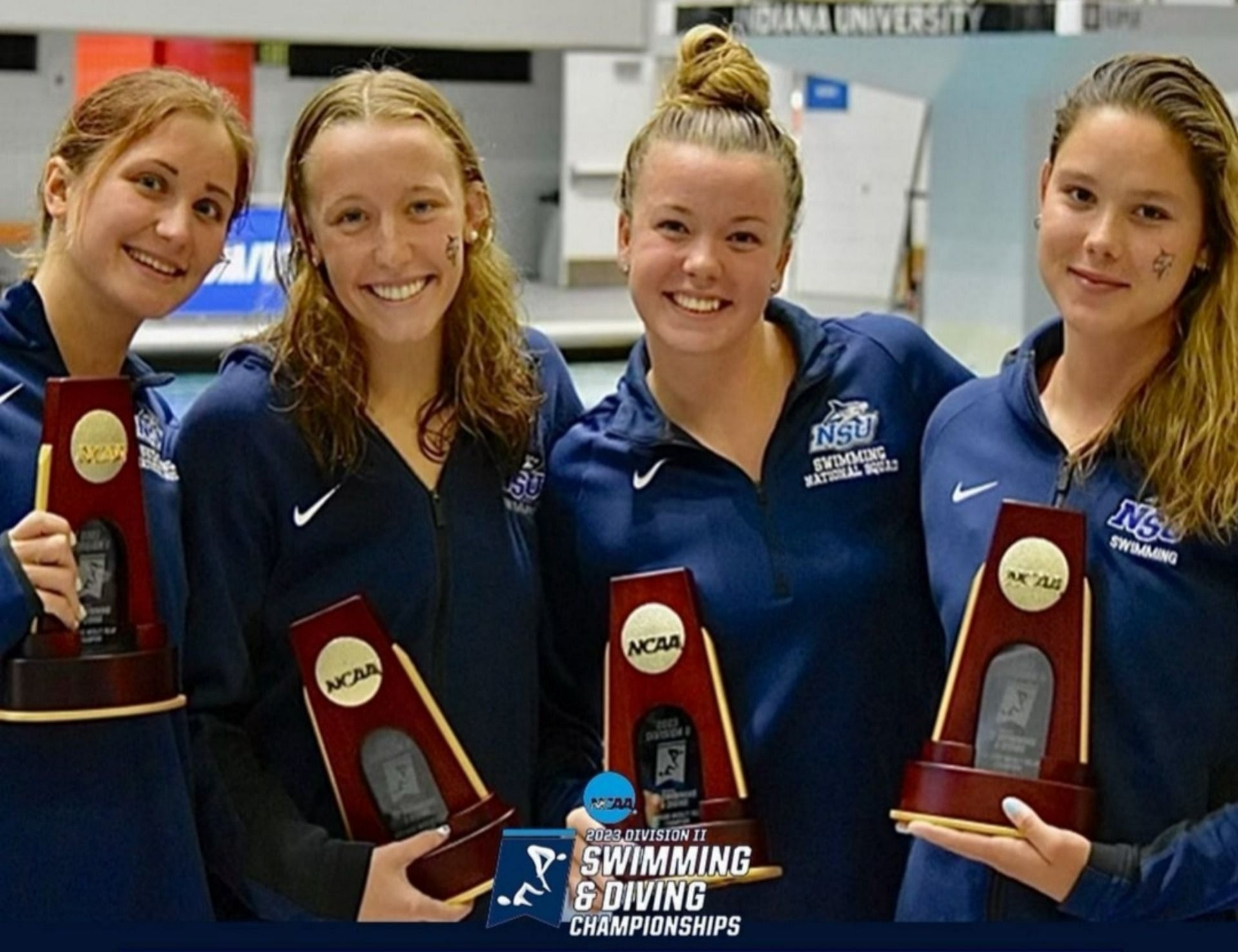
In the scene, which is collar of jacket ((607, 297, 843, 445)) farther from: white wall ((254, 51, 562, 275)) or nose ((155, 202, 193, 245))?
white wall ((254, 51, 562, 275))

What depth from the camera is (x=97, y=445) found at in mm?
1487

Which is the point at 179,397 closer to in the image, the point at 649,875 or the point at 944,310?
the point at 649,875

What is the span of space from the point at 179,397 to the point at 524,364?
722mm

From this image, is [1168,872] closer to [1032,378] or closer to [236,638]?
[1032,378]

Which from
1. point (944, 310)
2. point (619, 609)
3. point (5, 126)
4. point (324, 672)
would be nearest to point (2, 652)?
point (324, 672)

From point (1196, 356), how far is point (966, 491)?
0.68 ft

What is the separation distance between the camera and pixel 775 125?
166 cm

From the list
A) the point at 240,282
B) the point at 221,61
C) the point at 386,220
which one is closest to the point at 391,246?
the point at 386,220

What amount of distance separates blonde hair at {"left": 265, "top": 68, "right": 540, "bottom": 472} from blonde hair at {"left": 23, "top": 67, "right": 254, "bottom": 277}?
3.2 inches

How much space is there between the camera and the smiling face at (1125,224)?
4.79 feet

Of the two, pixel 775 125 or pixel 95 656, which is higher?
pixel 775 125

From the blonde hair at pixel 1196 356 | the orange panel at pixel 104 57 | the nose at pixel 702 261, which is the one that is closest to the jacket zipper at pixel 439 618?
the nose at pixel 702 261

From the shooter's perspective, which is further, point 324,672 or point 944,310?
point 944,310

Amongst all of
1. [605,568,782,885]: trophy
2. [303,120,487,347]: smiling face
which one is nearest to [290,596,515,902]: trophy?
[605,568,782,885]: trophy
